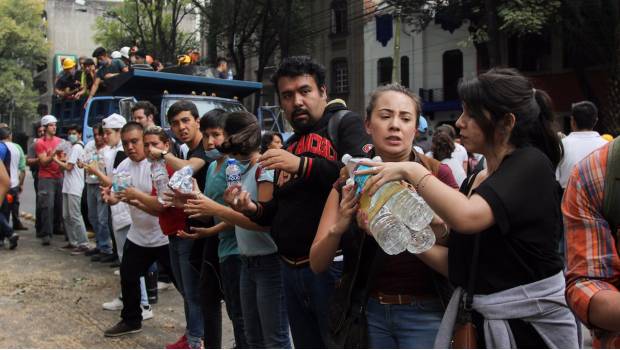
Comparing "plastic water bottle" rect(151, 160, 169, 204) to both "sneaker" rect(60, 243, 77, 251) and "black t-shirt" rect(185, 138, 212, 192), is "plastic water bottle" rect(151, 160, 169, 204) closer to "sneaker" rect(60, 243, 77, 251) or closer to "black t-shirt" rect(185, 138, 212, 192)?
"black t-shirt" rect(185, 138, 212, 192)

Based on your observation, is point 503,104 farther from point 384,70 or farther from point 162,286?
point 384,70

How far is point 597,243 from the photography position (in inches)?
64.2

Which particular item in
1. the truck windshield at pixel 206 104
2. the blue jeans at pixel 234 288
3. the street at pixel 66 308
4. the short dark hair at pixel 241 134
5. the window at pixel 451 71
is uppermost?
the window at pixel 451 71

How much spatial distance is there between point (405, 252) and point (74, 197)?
779 centimetres

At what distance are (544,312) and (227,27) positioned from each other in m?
28.4

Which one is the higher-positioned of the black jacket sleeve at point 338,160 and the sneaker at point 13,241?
the black jacket sleeve at point 338,160

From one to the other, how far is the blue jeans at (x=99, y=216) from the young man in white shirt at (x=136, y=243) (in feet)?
10.8

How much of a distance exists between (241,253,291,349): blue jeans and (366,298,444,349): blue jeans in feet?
3.36

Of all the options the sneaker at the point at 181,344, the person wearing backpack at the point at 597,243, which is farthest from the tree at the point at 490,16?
the person wearing backpack at the point at 597,243

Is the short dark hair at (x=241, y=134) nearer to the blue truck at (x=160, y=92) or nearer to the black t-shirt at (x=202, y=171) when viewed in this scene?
the black t-shirt at (x=202, y=171)

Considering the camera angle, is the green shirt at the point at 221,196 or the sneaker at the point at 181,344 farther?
the sneaker at the point at 181,344

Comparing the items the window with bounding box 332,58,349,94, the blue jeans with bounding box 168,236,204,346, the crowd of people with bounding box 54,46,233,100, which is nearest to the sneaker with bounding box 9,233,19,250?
the crowd of people with bounding box 54,46,233,100

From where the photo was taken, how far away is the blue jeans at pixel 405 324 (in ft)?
8.02

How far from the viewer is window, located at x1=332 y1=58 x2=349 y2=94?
33.3m
